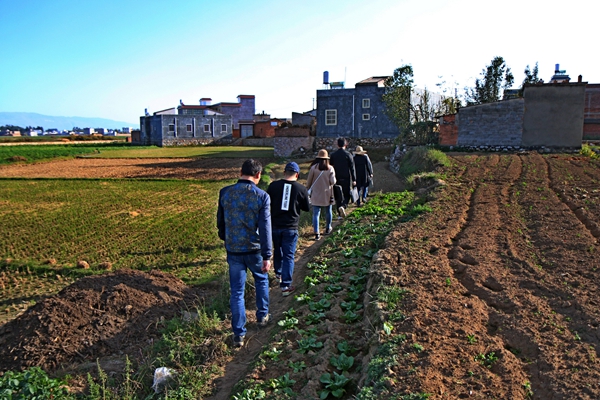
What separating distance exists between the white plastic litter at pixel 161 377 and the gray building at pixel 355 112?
35448 millimetres

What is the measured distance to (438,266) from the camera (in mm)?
6504

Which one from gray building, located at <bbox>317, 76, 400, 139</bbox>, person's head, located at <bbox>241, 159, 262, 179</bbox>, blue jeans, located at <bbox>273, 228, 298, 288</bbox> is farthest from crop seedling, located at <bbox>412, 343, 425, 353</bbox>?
gray building, located at <bbox>317, 76, 400, 139</bbox>

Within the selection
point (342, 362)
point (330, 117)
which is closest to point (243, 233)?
point (342, 362)

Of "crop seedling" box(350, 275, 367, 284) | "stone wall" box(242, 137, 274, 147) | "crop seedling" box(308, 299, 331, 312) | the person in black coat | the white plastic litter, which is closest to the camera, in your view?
the white plastic litter

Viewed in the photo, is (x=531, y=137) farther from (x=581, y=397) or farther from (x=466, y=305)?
(x=581, y=397)

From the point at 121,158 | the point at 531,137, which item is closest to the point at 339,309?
the point at 531,137

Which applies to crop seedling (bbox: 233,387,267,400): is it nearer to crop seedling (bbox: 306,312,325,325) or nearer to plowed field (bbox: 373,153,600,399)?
plowed field (bbox: 373,153,600,399)

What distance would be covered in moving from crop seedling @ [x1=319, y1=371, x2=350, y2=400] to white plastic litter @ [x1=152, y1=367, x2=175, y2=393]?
1.70 meters

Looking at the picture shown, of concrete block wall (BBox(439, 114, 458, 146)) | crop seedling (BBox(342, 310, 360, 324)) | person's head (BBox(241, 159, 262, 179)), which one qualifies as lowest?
crop seedling (BBox(342, 310, 360, 324))

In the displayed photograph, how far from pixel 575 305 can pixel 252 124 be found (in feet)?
194

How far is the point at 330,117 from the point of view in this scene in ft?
132

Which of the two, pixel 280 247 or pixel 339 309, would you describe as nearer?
pixel 339 309

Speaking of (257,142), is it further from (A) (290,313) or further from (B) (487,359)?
(B) (487,359)

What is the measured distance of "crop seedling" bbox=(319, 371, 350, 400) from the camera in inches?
163
